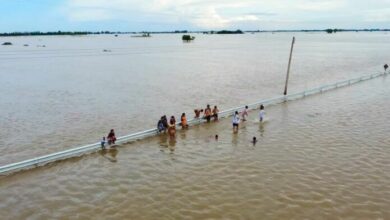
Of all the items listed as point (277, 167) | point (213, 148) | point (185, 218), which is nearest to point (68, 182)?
point (185, 218)

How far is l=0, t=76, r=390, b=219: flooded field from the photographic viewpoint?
12.5m

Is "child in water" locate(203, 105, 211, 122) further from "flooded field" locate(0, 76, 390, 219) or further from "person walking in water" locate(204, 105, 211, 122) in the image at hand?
"flooded field" locate(0, 76, 390, 219)

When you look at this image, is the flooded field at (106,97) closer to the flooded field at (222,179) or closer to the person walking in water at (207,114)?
the person walking in water at (207,114)

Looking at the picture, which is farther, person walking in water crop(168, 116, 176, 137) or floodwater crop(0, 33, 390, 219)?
person walking in water crop(168, 116, 176, 137)

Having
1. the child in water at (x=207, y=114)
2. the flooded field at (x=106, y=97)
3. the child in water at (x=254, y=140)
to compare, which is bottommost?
the flooded field at (x=106, y=97)

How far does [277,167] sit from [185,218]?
18.3ft

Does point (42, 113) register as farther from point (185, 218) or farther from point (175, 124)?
point (185, 218)

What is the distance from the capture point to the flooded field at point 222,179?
12.5m

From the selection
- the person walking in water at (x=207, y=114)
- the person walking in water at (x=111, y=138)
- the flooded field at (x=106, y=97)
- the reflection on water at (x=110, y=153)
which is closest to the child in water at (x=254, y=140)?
the person walking in water at (x=207, y=114)

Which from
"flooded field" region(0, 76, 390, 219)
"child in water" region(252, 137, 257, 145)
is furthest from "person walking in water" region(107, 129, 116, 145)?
"child in water" region(252, 137, 257, 145)

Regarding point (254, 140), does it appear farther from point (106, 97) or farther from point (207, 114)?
point (106, 97)

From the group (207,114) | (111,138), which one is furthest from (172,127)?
(111,138)

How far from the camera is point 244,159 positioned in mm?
16953

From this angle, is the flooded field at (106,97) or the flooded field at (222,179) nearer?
the flooded field at (222,179)
